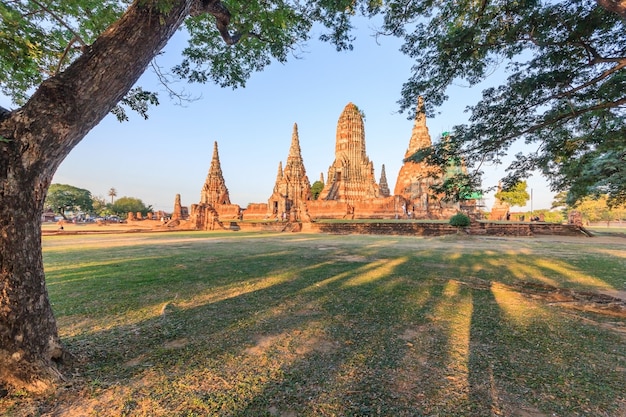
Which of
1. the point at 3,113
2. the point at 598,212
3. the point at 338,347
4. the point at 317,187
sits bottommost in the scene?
the point at 338,347

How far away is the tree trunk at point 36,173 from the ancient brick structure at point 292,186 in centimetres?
3484

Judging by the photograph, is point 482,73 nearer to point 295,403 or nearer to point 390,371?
point 390,371

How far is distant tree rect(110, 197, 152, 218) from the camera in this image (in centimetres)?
6262

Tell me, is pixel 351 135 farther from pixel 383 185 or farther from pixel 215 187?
pixel 215 187

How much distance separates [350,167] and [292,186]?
366 inches

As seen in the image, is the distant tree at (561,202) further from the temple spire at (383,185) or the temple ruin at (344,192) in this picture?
the temple spire at (383,185)

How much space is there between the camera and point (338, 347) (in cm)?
278


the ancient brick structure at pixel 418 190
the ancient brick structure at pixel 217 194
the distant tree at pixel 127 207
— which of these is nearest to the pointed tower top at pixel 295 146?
the ancient brick structure at pixel 217 194

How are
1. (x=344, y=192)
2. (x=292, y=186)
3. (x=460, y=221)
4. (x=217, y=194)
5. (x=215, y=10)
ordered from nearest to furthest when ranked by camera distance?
1. (x=215, y=10)
2. (x=460, y=221)
3. (x=344, y=192)
4. (x=292, y=186)
5. (x=217, y=194)

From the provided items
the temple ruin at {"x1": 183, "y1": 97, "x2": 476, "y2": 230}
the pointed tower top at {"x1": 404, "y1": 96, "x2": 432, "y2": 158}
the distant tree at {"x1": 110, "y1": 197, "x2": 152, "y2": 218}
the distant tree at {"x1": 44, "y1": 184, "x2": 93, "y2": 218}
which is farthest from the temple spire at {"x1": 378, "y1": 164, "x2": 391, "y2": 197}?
the distant tree at {"x1": 44, "y1": 184, "x2": 93, "y2": 218}

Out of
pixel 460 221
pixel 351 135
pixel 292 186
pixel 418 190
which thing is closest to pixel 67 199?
pixel 292 186

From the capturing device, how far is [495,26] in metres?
5.26

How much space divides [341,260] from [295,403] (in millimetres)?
6310

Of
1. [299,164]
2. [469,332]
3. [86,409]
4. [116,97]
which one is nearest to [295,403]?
[86,409]
